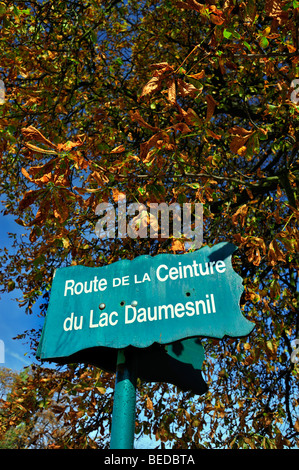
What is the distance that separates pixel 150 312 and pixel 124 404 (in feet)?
1.32

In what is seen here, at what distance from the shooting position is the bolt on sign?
1498 mm

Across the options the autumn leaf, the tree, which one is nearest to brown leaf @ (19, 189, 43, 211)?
the tree

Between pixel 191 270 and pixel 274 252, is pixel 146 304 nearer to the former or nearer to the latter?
pixel 191 270

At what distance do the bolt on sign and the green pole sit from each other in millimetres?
71

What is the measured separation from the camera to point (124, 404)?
148cm

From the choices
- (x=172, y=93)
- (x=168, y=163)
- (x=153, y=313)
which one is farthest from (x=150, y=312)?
(x=168, y=163)

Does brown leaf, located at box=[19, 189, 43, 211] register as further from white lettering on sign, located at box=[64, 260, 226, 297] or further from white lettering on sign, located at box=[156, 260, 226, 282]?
white lettering on sign, located at box=[156, 260, 226, 282]

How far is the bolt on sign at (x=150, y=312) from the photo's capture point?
4.91ft

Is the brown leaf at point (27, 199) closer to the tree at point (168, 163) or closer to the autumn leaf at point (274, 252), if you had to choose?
the tree at point (168, 163)

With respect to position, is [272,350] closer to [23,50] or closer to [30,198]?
[30,198]

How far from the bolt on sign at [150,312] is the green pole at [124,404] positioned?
7cm

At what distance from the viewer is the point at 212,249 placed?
1.70 meters

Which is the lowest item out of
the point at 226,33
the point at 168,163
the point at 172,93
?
the point at 172,93
